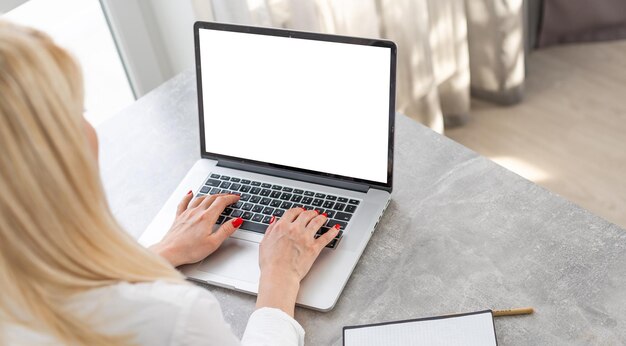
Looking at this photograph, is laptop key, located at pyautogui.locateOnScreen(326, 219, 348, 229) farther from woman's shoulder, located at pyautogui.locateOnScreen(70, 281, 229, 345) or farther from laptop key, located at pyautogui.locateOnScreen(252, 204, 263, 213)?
woman's shoulder, located at pyautogui.locateOnScreen(70, 281, 229, 345)

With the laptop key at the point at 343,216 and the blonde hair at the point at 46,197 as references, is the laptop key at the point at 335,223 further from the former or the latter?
the blonde hair at the point at 46,197

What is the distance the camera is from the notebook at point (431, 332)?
3.28 feet

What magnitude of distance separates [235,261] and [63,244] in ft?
1.53

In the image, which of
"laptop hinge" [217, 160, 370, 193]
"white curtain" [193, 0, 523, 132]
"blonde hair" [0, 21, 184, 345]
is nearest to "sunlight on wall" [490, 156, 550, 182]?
"white curtain" [193, 0, 523, 132]

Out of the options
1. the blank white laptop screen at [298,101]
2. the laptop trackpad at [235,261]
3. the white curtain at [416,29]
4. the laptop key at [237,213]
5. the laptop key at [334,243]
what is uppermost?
the blank white laptop screen at [298,101]

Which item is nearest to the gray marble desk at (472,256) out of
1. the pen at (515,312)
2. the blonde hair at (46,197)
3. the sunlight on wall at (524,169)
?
the pen at (515,312)

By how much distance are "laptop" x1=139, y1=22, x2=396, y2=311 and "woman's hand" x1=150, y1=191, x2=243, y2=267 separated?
0.02 meters

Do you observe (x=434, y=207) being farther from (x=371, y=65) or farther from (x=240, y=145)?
(x=240, y=145)

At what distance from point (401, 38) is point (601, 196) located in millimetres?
762

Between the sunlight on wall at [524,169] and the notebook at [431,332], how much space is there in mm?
1345

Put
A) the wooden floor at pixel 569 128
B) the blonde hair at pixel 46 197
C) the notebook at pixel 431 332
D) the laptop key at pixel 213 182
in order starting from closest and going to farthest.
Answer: the blonde hair at pixel 46 197 → the notebook at pixel 431 332 → the laptop key at pixel 213 182 → the wooden floor at pixel 569 128

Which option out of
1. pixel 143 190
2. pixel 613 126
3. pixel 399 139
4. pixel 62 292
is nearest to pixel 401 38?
pixel 613 126

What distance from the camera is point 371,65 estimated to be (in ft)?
3.80

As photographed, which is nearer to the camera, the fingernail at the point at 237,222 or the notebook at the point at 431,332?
the notebook at the point at 431,332
